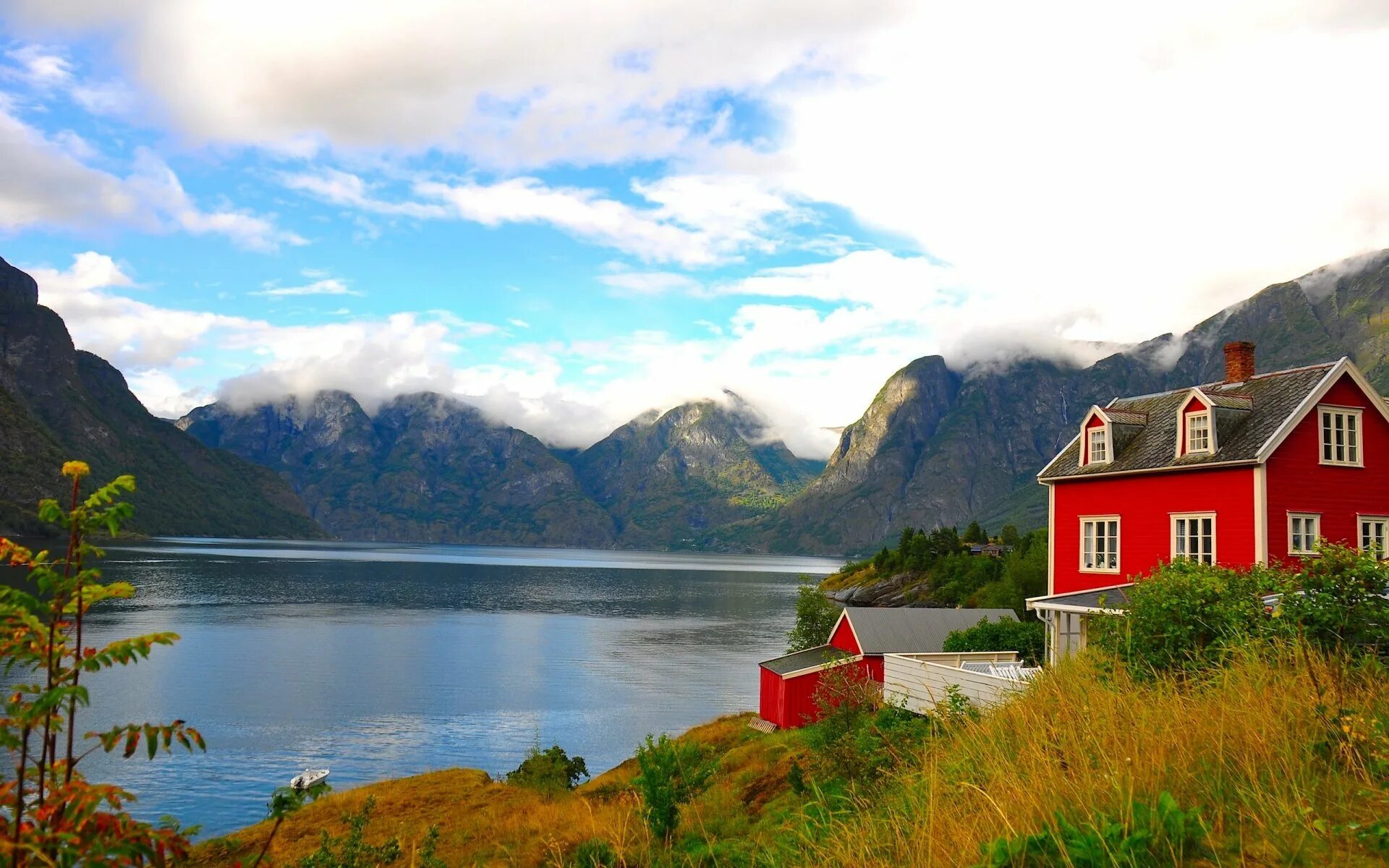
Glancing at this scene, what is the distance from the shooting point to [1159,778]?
666 cm

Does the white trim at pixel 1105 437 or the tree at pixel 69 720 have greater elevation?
the white trim at pixel 1105 437

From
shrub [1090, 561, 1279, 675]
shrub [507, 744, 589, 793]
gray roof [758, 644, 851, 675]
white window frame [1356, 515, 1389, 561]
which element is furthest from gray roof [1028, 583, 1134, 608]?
shrub [507, 744, 589, 793]

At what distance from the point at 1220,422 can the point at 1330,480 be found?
3796 mm

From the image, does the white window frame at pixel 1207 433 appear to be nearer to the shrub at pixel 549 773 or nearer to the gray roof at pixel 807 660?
the gray roof at pixel 807 660

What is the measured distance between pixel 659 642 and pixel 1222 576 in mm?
90538

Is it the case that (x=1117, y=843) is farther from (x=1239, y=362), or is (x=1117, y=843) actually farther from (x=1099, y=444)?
(x=1239, y=362)

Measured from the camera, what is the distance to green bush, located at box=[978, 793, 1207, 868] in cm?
556

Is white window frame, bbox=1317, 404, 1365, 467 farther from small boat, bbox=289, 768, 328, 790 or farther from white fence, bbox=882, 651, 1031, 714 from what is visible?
small boat, bbox=289, 768, 328, 790

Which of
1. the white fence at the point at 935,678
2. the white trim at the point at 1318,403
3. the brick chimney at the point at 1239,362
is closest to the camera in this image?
the white fence at the point at 935,678

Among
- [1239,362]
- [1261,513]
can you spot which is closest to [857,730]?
[1261,513]

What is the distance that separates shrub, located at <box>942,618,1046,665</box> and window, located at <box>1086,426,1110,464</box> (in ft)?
34.2

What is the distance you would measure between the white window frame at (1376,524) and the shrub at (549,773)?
32.3m

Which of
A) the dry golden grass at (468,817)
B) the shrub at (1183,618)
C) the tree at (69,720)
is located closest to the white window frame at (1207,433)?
the shrub at (1183,618)

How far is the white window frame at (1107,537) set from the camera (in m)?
33.8
